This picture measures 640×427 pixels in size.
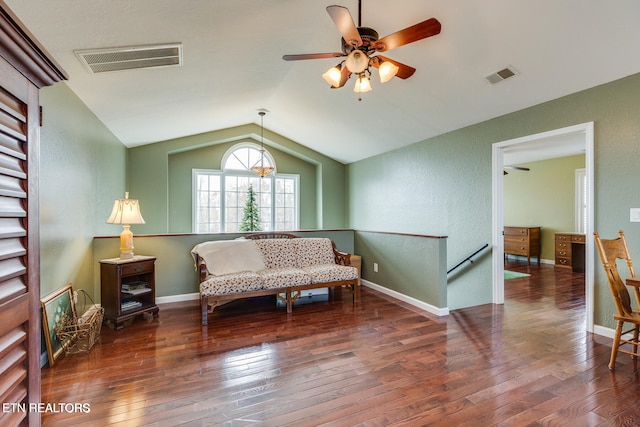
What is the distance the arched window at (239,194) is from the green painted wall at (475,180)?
1449 millimetres

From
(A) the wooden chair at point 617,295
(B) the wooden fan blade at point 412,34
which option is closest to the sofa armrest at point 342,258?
(A) the wooden chair at point 617,295

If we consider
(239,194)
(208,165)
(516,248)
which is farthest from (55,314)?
(516,248)

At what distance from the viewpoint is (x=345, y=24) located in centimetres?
205

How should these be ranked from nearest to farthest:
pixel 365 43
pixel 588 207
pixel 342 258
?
pixel 365 43 < pixel 588 207 < pixel 342 258

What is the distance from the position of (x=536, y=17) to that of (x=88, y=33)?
334cm

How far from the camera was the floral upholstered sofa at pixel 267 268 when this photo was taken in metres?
3.57

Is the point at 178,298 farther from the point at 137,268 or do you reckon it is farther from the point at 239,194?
the point at 239,194

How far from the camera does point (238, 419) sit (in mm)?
1840

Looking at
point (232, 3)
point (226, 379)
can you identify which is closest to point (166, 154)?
point (232, 3)

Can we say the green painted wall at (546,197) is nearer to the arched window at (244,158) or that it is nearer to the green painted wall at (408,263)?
the green painted wall at (408,263)

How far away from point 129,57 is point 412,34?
2235 millimetres

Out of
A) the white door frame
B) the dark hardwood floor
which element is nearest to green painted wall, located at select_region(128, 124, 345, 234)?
the dark hardwood floor

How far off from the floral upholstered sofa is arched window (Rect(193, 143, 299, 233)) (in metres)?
2.17

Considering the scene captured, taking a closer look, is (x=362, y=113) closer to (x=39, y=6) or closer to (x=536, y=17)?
(x=536, y=17)
